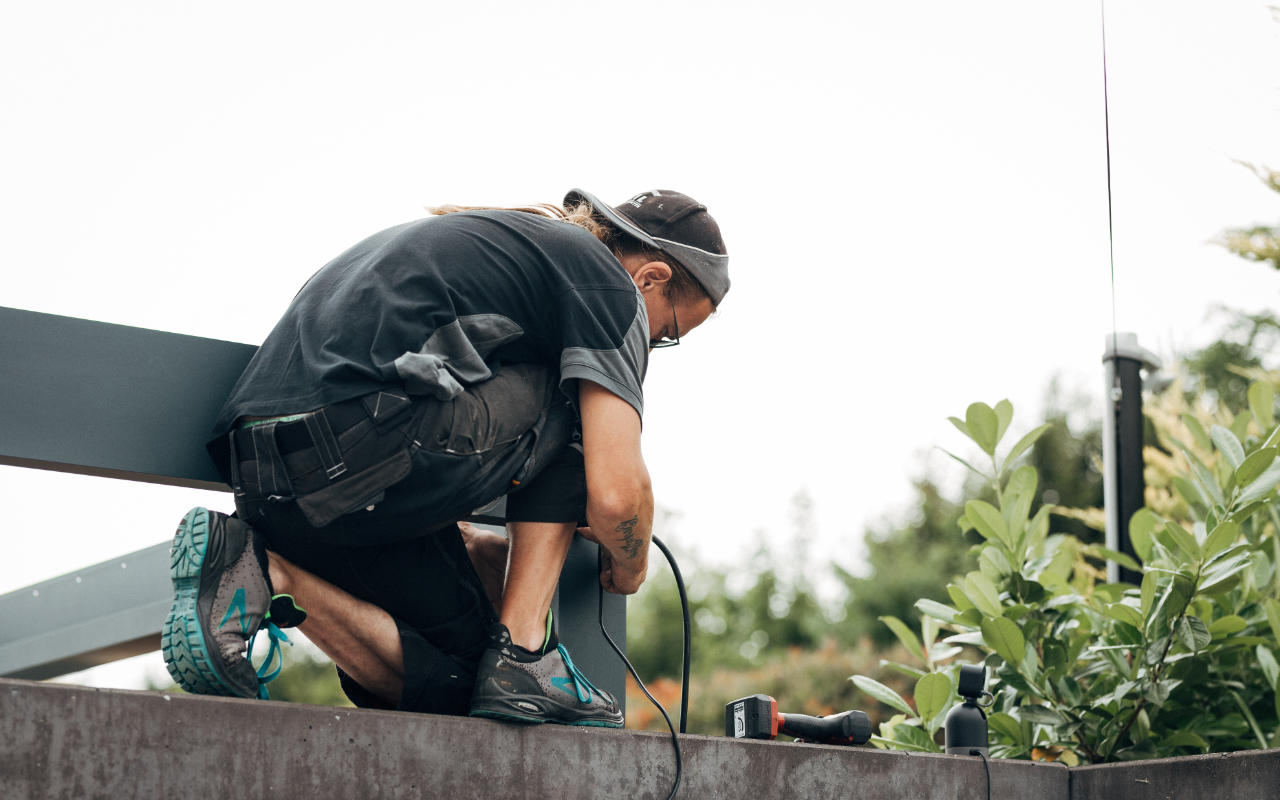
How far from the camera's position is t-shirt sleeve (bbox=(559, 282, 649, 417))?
198cm

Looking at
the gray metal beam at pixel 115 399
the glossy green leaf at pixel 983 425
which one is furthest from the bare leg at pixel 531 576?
the glossy green leaf at pixel 983 425

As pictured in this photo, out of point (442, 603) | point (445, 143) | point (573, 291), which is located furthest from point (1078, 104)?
point (445, 143)

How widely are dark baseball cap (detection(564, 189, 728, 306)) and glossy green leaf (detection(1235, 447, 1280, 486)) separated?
52.1 inches

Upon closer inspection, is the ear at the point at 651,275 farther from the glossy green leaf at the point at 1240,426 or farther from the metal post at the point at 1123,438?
A: the metal post at the point at 1123,438

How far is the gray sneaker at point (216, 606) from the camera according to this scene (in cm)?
175

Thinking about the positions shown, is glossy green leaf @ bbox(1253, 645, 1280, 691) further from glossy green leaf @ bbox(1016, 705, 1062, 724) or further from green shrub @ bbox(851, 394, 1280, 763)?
glossy green leaf @ bbox(1016, 705, 1062, 724)

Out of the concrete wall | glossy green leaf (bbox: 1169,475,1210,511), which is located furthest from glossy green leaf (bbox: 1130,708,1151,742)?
glossy green leaf (bbox: 1169,475,1210,511)

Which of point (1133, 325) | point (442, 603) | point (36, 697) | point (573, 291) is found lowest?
point (36, 697)

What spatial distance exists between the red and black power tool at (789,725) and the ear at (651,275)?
2.97ft

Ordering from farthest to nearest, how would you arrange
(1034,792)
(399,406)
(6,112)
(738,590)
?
(738,590)
(6,112)
(1034,792)
(399,406)

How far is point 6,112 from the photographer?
1041 centimetres

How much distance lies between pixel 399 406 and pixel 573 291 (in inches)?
15.1

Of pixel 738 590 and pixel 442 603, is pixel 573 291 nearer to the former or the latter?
pixel 442 603

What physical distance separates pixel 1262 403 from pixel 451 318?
2257mm
